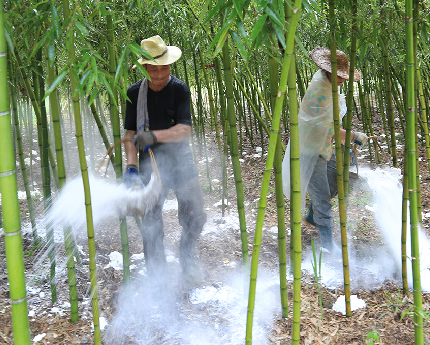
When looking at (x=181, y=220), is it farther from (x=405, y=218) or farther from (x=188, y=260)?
(x=405, y=218)

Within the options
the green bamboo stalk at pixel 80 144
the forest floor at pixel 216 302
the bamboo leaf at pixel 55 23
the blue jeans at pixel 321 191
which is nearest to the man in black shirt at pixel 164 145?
the forest floor at pixel 216 302

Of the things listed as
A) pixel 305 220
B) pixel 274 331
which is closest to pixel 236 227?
pixel 305 220

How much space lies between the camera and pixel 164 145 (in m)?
2.33

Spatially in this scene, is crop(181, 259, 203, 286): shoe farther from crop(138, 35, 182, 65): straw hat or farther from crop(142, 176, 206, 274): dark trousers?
crop(138, 35, 182, 65): straw hat

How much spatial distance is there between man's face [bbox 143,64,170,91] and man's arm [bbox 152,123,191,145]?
0.93ft

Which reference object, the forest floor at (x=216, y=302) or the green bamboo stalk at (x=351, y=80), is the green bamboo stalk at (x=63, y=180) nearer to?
the forest floor at (x=216, y=302)

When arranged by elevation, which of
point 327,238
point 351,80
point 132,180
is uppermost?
point 351,80

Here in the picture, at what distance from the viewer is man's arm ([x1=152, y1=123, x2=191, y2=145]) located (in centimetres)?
213

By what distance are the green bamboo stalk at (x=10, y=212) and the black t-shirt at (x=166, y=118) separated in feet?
4.49

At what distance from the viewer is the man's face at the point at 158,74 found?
2.21m

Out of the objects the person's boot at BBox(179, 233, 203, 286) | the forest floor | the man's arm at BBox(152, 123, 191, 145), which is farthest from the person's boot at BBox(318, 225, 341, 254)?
the man's arm at BBox(152, 123, 191, 145)

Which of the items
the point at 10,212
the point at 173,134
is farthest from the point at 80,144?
the point at 173,134

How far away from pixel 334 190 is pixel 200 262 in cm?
119

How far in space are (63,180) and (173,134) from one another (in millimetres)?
676
